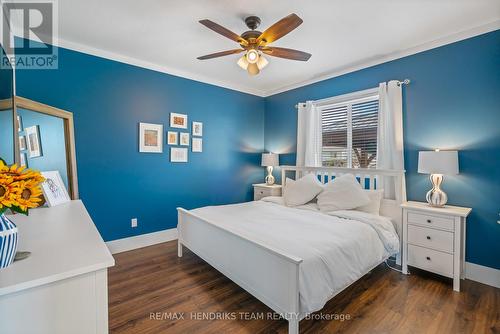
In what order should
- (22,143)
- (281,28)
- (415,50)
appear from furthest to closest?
1. (415,50)
2. (22,143)
3. (281,28)

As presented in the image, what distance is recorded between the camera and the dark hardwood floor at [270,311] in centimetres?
180

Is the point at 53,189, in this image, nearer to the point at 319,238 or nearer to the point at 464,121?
the point at 319,238

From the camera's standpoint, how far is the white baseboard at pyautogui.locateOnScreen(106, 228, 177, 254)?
3186 mm

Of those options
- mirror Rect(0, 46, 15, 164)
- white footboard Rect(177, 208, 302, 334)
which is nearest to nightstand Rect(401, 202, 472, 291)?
white footboard Rect(177, 208, 302, 334)

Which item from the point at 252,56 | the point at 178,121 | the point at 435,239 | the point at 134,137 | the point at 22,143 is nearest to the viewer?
the point at 22,143

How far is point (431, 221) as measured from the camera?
2455mm

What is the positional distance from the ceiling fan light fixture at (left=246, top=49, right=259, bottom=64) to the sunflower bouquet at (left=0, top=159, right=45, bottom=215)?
1987 mm

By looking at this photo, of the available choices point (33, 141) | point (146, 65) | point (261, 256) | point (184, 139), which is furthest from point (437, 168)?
point (33, 141)

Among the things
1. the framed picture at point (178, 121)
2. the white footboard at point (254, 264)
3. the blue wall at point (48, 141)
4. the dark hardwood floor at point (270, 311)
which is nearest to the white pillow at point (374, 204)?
the dark hardwood floor at point (270, 311)

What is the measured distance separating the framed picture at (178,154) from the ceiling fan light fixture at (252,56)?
78.0 inches

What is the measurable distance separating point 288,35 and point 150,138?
7.77 ft

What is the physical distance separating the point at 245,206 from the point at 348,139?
194cm

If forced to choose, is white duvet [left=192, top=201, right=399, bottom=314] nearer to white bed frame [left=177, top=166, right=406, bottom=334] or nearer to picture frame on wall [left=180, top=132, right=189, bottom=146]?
white bed frame [left=177, top=166, right=406, bottom=334]
